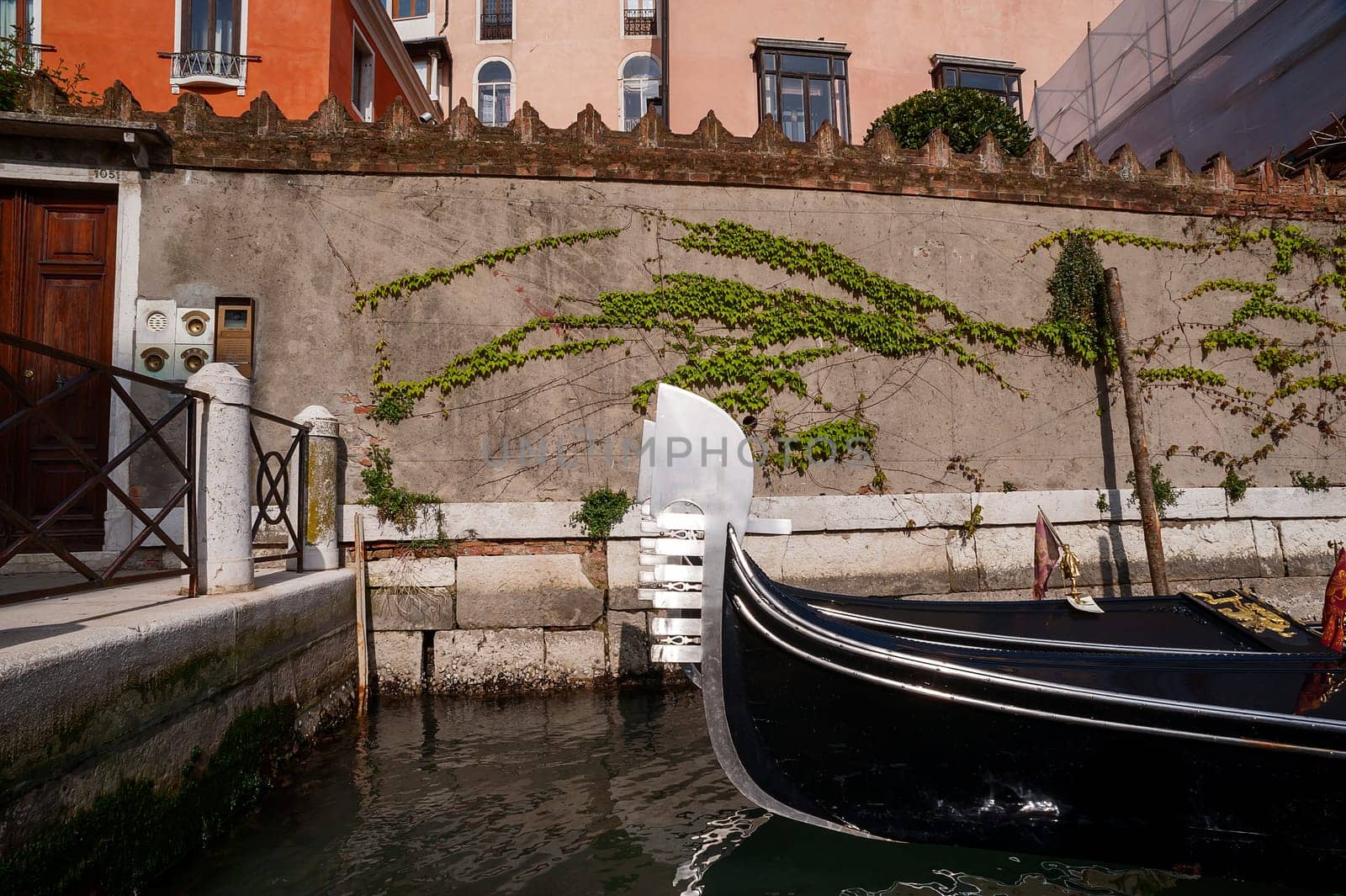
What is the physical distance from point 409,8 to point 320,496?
64.8ft

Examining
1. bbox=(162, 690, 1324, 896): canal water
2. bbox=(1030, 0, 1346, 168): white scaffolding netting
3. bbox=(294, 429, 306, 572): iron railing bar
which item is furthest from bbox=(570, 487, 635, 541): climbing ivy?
bbox=(1030, 0, 1346, 168): white scaffolding netting

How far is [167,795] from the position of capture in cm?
296

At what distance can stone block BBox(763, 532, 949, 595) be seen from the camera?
19.1ft

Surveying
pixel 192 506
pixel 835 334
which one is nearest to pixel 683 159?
pixel 835 334

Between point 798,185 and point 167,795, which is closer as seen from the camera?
point 167,795

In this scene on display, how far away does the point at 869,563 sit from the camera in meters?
5.89

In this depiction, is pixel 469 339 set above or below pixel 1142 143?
below

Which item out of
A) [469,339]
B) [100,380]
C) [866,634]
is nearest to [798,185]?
[469,339]

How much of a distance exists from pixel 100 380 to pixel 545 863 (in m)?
4.90

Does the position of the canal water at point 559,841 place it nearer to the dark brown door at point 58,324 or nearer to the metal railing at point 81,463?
the metal railing at point 81,463

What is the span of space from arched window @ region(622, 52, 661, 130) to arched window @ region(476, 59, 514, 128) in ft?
9.38

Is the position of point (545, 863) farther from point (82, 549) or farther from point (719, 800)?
point (82, 549)

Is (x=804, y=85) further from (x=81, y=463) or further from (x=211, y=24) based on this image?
(x=81, y=463)

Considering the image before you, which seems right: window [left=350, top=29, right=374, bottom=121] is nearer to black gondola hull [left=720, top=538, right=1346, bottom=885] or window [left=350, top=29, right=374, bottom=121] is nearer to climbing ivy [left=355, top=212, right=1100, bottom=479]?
climbing ivy [left=355, top=212, right=1100, bottom=479]
